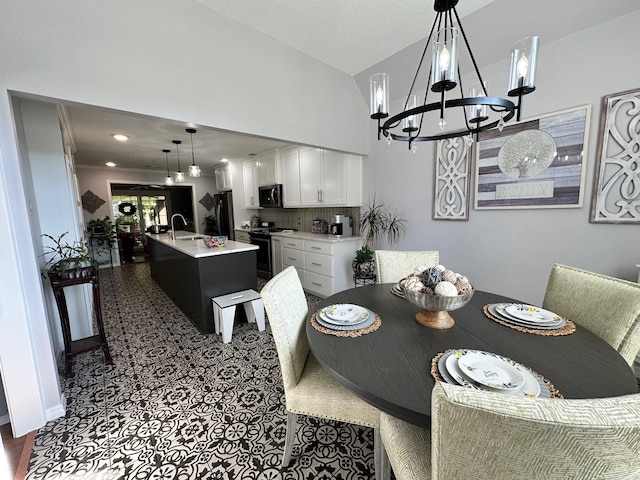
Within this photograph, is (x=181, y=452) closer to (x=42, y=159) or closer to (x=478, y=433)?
(x=478, y=433)

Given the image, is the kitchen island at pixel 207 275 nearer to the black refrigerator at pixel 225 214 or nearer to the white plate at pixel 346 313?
the white plate at pixel 346 313

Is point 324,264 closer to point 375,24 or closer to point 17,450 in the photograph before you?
point 375,24

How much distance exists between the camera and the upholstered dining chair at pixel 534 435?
0.46 m

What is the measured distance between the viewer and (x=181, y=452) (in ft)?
4.78

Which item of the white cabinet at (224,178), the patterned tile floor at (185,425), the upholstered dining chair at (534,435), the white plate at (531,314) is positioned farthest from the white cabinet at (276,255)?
the upholstered dining chair at (534,435)

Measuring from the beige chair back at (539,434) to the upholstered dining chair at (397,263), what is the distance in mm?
1685

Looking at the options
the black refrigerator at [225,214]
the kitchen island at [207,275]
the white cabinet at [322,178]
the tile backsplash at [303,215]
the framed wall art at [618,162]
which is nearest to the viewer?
the framed wall art at [618,162]

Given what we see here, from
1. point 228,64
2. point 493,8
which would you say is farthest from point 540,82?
point 228,64

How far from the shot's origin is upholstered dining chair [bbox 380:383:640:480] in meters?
0.46

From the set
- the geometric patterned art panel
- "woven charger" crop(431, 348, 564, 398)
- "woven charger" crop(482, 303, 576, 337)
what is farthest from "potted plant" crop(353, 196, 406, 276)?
the geometric patterned art panel

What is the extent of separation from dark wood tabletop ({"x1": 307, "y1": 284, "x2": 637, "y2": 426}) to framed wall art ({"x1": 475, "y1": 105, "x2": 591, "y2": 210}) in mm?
1437

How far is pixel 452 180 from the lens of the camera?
2.75m

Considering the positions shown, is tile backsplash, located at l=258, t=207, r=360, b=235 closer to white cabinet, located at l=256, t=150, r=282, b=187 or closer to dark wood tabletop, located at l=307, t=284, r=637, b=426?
white cabinet, located at l=256, t=150, r=282, b=187

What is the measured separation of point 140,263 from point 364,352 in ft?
23.8
